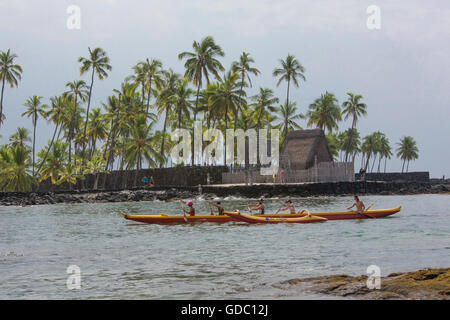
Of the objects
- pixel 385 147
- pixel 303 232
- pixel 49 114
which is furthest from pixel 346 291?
pixel 385 147

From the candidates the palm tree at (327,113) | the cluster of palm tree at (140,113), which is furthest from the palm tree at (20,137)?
the palm tree at (327,113)

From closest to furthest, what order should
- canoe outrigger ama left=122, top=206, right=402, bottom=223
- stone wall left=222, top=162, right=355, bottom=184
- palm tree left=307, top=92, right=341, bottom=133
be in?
canoe outrigger ama left=122, top=206, right=402, bottom=223 < stone wall left=222, top=162, right=355, bottom=184 < palm tree left=307, top=92, right=341, bottom=133

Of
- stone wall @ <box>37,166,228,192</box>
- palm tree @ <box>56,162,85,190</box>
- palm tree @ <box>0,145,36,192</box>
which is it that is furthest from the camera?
palm tree @ <box>56,162,85,190</box>

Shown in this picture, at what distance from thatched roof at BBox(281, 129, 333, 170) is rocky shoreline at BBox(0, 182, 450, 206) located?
4.90 m

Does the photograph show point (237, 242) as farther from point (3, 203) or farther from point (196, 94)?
point (196, 94)

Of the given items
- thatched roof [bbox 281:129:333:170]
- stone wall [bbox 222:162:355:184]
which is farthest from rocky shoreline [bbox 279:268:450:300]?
thatched roof [bbox 281:129:333:170]

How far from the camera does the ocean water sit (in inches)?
440

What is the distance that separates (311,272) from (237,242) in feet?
23.3

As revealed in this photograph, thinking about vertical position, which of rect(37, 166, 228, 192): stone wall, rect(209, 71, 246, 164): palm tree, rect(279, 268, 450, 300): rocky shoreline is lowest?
rect(279, 268, 450, 300): rocky shoreline

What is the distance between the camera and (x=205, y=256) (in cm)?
1608

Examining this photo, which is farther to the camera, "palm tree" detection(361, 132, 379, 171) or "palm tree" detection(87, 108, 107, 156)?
"palm tree" detection(361, 132, 379, 171)

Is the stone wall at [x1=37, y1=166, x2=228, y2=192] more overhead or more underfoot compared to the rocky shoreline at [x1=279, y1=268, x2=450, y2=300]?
more overhead

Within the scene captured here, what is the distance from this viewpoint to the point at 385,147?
119 metres

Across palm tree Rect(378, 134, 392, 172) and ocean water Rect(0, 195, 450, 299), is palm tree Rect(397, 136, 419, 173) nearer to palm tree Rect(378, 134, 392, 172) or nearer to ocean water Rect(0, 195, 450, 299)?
palm tree Rect(378, 134, 392, 172)
